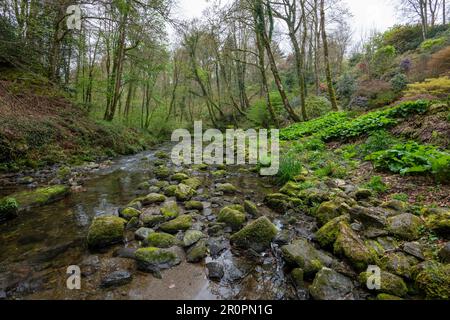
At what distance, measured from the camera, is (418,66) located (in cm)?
1057

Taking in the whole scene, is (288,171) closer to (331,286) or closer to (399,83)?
(331,286)

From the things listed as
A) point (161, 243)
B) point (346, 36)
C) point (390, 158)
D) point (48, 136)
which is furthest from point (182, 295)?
point (346, 36)

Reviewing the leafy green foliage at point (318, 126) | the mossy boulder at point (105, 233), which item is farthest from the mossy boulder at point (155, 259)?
the leafy green foliage at point (318, 126)

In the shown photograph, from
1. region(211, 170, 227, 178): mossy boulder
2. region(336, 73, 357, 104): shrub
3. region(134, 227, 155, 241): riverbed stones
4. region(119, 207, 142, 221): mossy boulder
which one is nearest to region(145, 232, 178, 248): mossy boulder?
region(134, 227, 155, 241): riverbed stones

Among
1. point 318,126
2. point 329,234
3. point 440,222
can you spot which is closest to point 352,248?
point 329,234

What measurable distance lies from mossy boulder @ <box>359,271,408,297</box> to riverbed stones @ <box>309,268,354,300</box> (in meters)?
0.17

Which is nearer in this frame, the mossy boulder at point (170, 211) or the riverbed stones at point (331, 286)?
the riverbed stones at point (331, 286)

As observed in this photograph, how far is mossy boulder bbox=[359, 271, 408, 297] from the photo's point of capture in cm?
187

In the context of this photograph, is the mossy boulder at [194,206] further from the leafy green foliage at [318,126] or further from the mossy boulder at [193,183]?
the leafy green foliage at [318,126]

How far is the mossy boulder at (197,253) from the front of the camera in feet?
8.45

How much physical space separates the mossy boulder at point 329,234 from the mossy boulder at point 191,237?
4.70 feet

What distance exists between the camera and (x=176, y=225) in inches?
128

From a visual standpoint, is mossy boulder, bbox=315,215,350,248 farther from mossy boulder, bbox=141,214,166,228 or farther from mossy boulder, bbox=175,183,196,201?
mossy boulder, bbox=175,183,196,201

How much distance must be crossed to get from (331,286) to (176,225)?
80.1 inches
